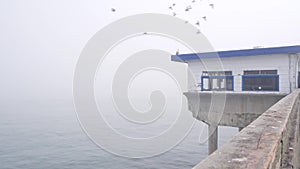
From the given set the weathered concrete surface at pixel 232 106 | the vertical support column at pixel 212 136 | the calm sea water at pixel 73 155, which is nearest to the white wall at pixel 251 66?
the weathered concrete surface at pixel 232 106

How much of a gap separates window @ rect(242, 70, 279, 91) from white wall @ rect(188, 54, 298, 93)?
0.24 meters

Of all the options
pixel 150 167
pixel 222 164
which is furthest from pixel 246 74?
pixel 222 164

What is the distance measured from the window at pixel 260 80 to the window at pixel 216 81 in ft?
3.32

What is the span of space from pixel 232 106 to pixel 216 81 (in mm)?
4205

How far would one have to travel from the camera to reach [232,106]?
14.8 m

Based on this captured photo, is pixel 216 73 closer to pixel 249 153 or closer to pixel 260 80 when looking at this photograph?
pixel 260 80

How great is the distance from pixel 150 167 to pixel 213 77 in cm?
938

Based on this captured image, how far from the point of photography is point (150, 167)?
73.1 ft

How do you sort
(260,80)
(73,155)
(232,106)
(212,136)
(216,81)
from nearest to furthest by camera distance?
(232,106) → (212,136) → (260,80) → (216,81) → (73,155)

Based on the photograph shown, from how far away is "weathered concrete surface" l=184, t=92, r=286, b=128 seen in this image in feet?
46.1

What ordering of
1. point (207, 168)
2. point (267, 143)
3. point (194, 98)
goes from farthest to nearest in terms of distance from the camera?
point (194, 98) < point (267, 143) < point (207, 168)

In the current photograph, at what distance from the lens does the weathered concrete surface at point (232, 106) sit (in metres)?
14.1

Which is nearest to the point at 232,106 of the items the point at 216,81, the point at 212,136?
the point at 212,136

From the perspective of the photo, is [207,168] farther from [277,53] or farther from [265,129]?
[277,53]
